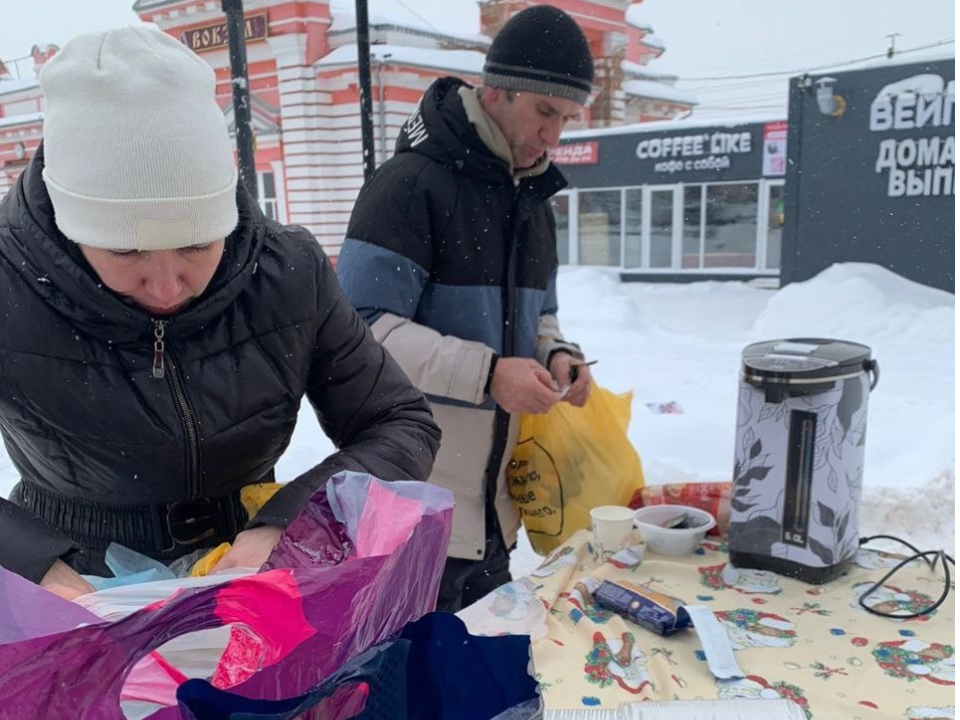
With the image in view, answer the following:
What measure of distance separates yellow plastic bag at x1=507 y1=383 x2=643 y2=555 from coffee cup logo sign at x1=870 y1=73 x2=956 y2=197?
9951 mm

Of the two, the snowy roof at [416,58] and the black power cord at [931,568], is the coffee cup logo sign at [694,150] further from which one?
the black power cord at [931,568]

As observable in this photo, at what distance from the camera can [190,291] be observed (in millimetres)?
1038

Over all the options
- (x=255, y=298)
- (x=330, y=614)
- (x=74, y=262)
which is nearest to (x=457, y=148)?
(x=255, y=298)

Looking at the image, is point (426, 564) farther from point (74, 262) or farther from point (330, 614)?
point (74, 262)

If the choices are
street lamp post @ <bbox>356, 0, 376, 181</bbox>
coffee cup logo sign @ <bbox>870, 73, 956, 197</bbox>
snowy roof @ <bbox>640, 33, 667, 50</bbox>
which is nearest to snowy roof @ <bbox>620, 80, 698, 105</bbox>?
snowy roof @ <bbox>640, 33, 667, 50</bbox>

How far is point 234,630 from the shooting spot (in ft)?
2.34

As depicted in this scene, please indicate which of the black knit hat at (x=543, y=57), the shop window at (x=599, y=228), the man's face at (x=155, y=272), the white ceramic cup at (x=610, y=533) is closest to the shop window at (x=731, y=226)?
the shop window at (x=599, y=228)

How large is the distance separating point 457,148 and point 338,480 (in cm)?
116

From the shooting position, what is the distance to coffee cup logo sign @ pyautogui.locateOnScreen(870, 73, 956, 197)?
9930 mm

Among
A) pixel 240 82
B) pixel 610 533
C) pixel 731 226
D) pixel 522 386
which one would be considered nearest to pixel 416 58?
pixel 240 82

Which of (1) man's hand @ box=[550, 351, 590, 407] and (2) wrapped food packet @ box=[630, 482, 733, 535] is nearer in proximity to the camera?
(2) wrapped food packet @ box=[630, 482, 733, 535]

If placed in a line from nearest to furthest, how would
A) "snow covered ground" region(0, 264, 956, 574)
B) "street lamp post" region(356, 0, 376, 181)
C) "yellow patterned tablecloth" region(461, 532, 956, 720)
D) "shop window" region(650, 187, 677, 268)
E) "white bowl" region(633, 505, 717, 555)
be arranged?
"yellow patterned tablecloth" region(461, 532, 956, 720), "white bowl" region(633, 505, 717, 555), "snow covered ground" region(0, 264, 956, 574), "street lamp post" region(356, 0, 376, 181), "shop window" region(650, 187, 677, 268)

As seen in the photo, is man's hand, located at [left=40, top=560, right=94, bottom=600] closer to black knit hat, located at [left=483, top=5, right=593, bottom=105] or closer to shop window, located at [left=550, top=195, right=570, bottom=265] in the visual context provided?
black knit hat, located at [left=483, top=5, right=593, bottom=105]

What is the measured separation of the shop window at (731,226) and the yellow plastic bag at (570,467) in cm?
1326
